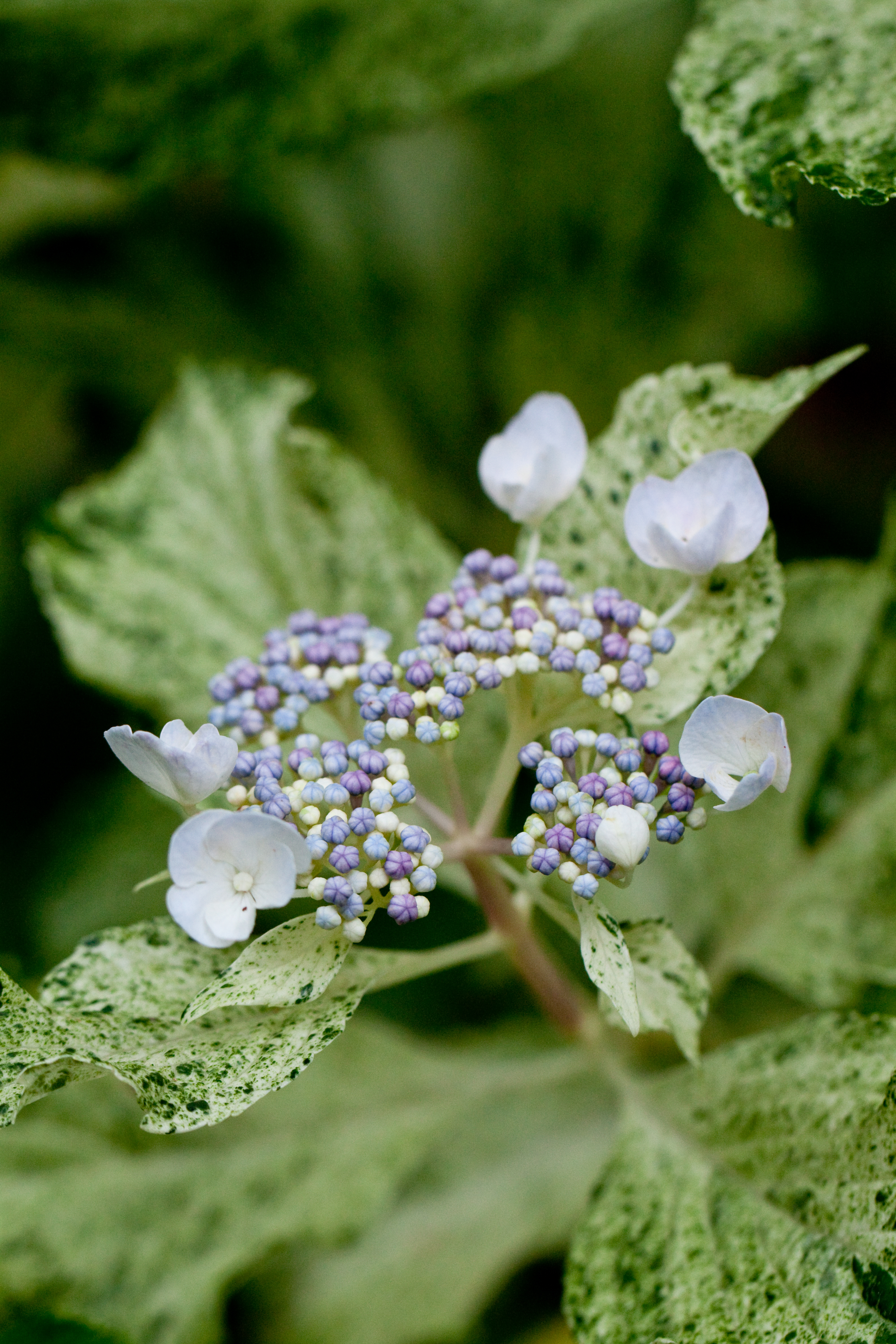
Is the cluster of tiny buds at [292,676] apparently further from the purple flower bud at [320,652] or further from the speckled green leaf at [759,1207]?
the speckled green leaf at [759,1207]

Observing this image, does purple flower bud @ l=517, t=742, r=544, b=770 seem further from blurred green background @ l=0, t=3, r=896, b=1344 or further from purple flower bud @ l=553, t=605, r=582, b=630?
blurred green background @ l=0, t=3, r=896, b=1344

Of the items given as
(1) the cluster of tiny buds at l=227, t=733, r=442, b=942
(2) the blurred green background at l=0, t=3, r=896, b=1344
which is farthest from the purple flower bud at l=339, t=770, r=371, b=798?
(2) the blurred green background at l=0, t=3, r=896, b=1344

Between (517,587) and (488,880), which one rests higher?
(517,587)

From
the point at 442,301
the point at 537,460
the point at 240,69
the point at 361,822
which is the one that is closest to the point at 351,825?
the point at 361,822

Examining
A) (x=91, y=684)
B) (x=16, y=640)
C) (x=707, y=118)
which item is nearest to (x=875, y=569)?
(x=707, y=118)

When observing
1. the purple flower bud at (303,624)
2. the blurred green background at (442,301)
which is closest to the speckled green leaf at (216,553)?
the purple flower bud at (303,624)

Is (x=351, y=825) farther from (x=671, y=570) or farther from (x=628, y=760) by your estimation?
(x=671, y=570)
